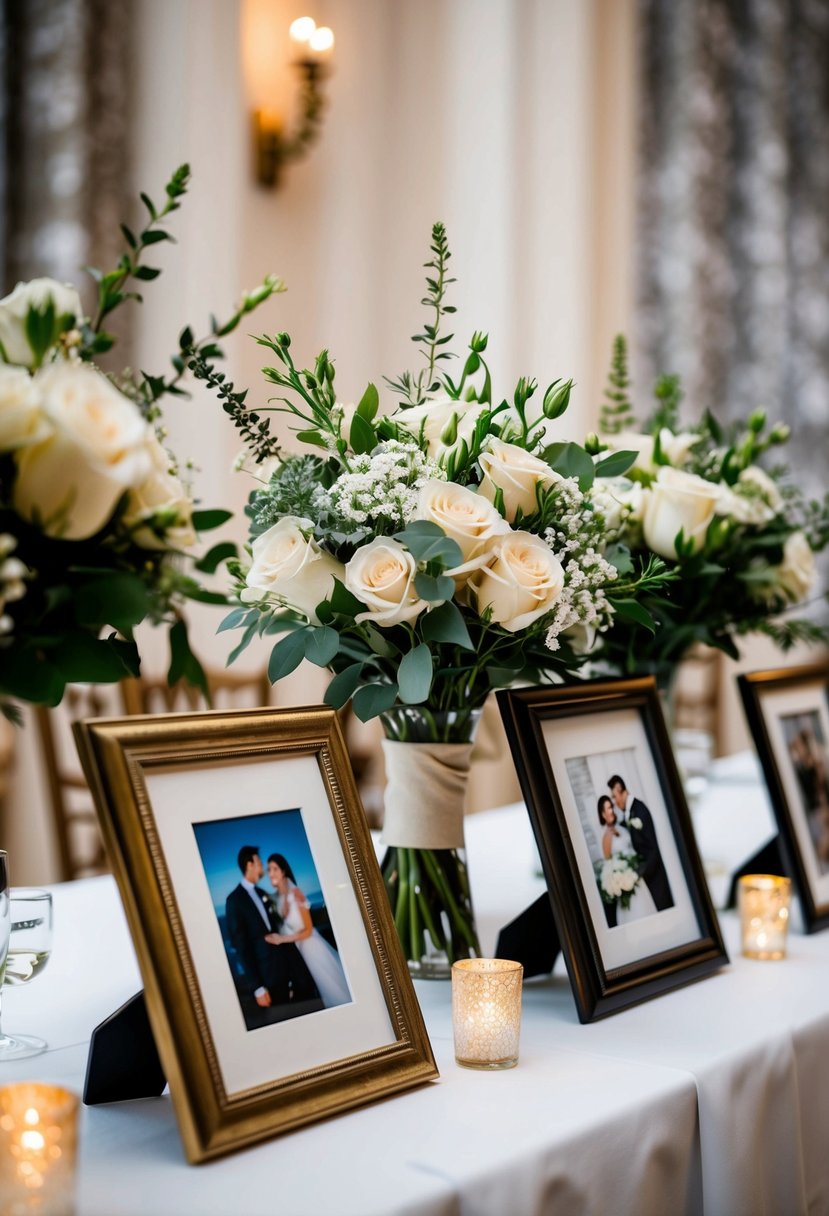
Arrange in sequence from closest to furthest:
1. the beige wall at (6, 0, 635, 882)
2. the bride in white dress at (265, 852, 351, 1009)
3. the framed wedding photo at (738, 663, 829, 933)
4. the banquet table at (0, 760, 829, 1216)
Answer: the banquet table at (0, 760, 829, 1216), the bride in white dress at (265, 852, 351, 1009), the framed wedding photo at (738, 663, 829, 933), the beige wall at (6, 0, 635, 882)

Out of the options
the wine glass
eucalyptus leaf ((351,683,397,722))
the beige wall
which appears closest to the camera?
the wine glass

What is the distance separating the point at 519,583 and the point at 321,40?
9.84 ft

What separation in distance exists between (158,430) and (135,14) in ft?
9.30

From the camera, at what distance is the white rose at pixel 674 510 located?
146 cm

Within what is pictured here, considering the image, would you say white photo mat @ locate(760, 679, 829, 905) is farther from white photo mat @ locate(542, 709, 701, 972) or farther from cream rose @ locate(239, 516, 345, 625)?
cream rose @ locate(239, 516, 345, 625)

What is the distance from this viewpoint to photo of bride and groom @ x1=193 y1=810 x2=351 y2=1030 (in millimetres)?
895

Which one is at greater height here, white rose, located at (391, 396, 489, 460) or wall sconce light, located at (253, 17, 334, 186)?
wall sconce light, located at (253, 17, 334, 186)

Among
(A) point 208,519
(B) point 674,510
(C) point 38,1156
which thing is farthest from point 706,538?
(C) point 38,1156

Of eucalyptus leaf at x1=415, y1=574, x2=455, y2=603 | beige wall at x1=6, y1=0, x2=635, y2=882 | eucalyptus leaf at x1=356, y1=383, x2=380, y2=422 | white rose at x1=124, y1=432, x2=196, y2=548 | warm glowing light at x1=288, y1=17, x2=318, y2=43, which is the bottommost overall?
eucalyptus leaf at x1=415, y1=574, x2=455, y2=603

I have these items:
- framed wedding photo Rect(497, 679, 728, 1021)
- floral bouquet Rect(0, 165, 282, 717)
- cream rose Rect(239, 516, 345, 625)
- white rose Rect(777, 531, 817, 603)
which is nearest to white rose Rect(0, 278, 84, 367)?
floral bouquet Rect(0, 165, 282, 717)

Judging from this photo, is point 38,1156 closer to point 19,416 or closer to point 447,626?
point 19,416

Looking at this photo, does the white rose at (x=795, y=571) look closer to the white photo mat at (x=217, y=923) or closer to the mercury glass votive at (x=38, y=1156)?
the white photo mat at (x=217, y=923)

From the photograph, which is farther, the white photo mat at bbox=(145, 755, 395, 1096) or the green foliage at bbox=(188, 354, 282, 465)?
the green foliage at bbox=(188, 354, 282, 465)

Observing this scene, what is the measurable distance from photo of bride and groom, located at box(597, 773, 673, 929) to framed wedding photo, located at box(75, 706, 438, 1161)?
0.30 meters
